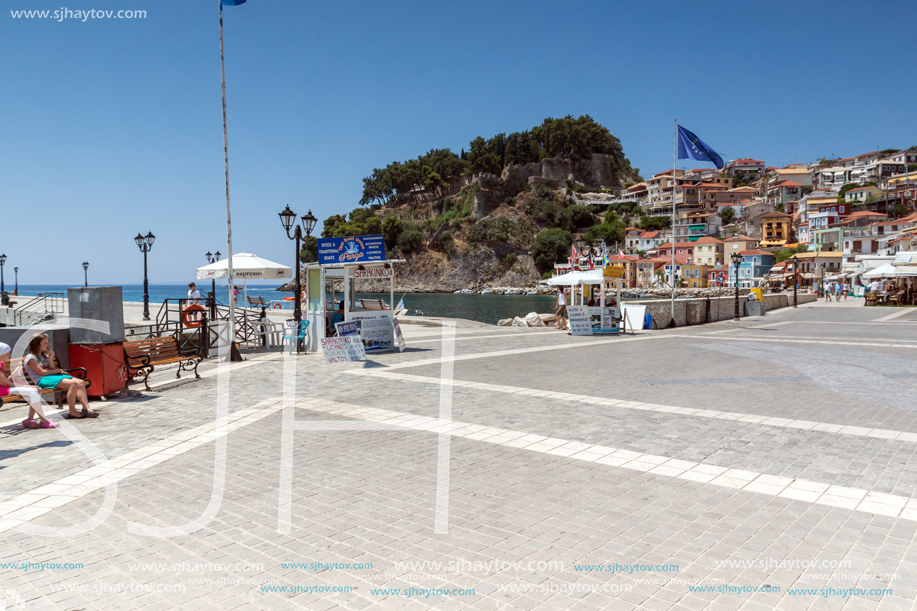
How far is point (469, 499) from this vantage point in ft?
15.4

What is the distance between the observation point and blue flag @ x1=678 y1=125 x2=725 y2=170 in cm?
2212

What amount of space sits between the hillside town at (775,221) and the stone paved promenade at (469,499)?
2939 inches

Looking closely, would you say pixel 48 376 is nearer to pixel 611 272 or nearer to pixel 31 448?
pixel 31 448

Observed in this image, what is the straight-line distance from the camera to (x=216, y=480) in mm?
5195

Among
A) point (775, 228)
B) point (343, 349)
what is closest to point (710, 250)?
point (775, 228)

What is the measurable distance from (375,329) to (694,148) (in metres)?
14.9

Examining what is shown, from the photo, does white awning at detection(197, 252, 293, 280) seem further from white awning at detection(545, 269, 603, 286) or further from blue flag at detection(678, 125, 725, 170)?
blue flag at detection(678, 125, 725, 170)

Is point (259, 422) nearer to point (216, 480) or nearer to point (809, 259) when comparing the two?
point (216, 480)

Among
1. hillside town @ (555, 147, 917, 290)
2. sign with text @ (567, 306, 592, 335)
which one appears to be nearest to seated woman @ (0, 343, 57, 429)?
sign with text @ (567, 306, 592, 335)

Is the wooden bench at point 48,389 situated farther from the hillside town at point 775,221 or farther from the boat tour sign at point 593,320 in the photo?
the hillside town at point 775,221

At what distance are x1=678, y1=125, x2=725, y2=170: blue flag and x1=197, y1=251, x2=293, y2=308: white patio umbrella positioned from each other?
15272 millimetres

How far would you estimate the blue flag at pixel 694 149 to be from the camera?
2212 cm

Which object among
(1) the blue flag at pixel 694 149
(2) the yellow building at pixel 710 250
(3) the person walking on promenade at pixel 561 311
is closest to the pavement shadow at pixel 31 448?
(3) the person walking on promenade at pixel 561 311

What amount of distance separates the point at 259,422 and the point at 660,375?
713 cm
